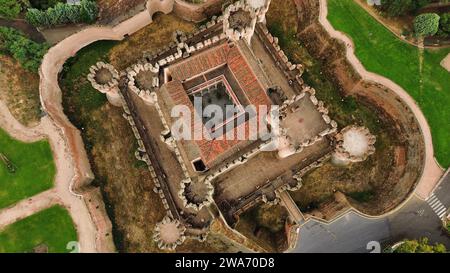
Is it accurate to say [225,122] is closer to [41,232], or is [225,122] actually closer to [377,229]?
[377,229]

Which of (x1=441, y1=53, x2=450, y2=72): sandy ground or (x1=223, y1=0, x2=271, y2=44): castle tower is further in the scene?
(x1=441, y1=53, x2=450, y2=72): sandy ground

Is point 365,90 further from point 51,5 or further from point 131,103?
point 51,5

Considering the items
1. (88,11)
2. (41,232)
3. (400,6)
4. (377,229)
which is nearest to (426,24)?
(400,6)

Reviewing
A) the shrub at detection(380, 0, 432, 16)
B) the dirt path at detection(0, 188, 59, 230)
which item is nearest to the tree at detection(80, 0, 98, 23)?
the dirt path at detection(0, 188, 59, 230)

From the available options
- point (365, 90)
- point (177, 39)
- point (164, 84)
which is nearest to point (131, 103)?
point (164, 84)

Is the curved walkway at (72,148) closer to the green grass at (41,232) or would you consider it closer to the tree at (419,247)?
the green grass at (41,232)

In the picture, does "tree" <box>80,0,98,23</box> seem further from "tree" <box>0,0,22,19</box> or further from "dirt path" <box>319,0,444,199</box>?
"dirt path" <box>319,0,444,199</box>

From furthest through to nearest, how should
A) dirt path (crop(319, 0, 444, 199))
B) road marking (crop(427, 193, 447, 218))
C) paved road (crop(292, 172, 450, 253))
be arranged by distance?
road marking (crop(427, 193, 447, 218)), dirt path (crop(319, 0, 444, 199)), paved road (crop(292, 172, 450, 253))
